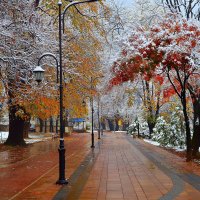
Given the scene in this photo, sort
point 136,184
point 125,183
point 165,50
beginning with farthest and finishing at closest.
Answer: point 165,50 < point 125,183 < point 136,184

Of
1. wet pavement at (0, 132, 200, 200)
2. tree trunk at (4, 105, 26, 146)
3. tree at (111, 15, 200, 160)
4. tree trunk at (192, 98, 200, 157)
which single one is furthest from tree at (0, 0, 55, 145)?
tree trunk at (4, 105, 26, 146)

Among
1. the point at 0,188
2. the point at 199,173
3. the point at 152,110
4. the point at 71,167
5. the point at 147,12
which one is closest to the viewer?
the point at 0,188

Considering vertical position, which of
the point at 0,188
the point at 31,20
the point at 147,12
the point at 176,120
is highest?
the point at 147,12

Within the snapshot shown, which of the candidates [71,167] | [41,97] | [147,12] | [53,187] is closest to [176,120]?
[147,12]

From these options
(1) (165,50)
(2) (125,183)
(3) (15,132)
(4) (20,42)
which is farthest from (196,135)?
(3) (15,132)

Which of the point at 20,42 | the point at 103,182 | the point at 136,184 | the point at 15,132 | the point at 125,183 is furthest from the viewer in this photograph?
the point at 15,132

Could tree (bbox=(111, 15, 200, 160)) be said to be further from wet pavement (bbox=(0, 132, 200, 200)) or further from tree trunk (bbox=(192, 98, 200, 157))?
wet pavement (bbox=(0, 132, 200, 200))

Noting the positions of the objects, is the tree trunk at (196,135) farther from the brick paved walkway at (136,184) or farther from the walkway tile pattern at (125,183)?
the walkway tile pattern at (125,183)

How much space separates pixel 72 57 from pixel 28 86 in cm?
483

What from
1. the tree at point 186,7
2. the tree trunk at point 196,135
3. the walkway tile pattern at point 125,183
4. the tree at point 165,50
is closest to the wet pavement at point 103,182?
the walkway tile pattern at point 125,183

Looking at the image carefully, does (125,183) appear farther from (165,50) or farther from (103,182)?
(165,50)

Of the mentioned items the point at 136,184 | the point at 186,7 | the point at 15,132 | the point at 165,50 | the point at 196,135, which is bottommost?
the point at 136,184

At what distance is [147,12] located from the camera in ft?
94.3

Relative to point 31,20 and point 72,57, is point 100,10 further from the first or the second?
point 31,20
